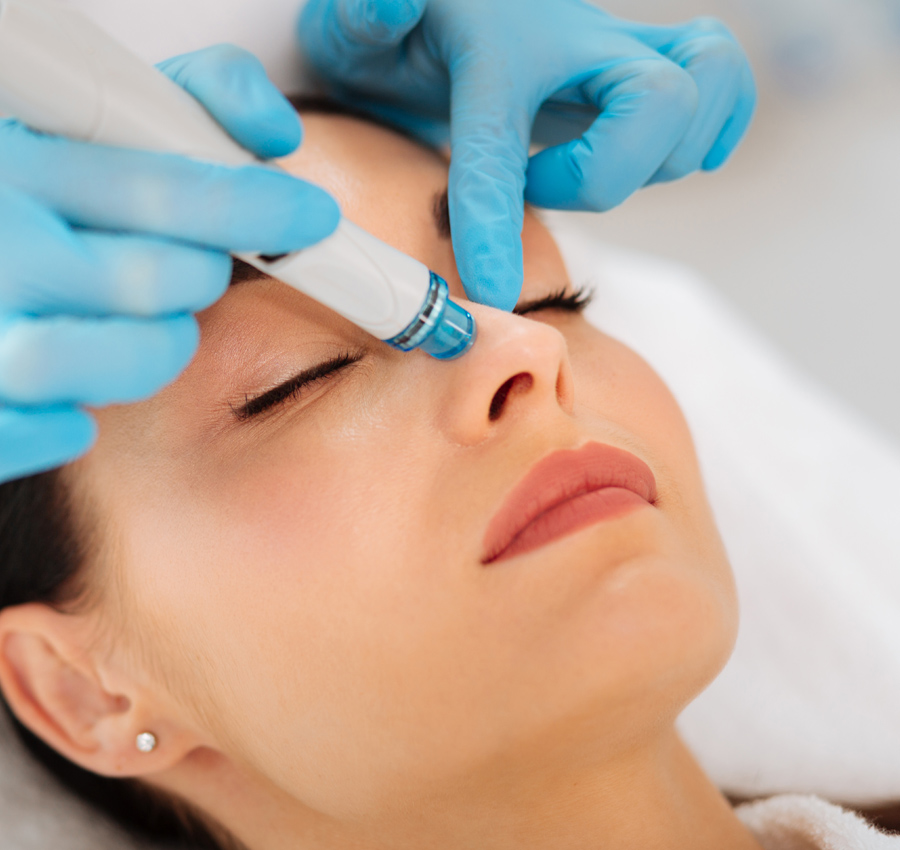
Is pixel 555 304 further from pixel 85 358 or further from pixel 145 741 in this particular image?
pixel 145 741

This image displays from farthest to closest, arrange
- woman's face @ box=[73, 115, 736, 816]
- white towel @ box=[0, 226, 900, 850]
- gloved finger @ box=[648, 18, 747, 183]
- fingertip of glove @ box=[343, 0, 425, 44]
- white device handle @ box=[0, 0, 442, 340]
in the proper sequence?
white towel @ box=[0, 226, 900, 850] < gloved finger @ box=[648, 18, 747, 183] < fingertip of glove @ box=[343, 0, 425, 44] < woman's face @ box=[73, 115, 736, 816] < white device handle @ box=[0, 0, 442, 340]

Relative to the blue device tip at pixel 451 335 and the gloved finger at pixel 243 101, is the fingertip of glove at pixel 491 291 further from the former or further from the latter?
the gloved finger at pixel 243 101

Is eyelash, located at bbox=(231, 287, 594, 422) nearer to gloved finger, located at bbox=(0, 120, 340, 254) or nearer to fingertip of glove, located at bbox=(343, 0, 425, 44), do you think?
gloved finger, located at bbox=(0, 120, 340, 254)

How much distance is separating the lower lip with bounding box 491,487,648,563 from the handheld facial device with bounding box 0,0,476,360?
0.17 meters

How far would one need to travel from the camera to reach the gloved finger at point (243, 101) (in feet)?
2.23

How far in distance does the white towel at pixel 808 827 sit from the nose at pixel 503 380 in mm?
664

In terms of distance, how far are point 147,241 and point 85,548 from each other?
0.38 meters

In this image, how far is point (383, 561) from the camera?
26.6 inches

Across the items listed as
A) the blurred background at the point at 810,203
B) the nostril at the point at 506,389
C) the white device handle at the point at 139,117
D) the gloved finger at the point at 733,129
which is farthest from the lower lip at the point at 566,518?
the blurred background at the point at 810,203

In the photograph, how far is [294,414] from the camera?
29.7 inches

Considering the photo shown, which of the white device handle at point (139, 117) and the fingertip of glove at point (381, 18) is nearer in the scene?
the white device handle at point (139, 117)

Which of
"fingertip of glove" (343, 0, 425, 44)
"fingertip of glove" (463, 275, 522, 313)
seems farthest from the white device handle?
"fingertip of glove" (343, 0, 425, 44)

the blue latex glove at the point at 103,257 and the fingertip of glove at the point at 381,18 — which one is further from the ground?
the fingertip of glove at the point at 381,18

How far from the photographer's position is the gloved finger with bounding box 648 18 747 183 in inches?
40.6
